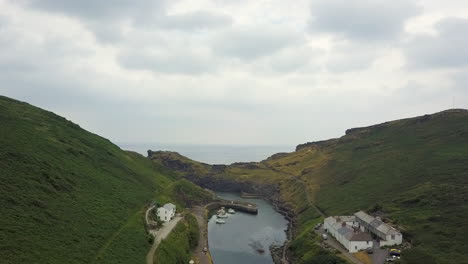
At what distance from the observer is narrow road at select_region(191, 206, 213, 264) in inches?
3449

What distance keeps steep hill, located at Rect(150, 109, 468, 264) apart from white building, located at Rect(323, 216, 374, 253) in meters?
5.97

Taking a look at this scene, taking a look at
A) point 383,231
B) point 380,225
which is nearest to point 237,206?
point 380,225

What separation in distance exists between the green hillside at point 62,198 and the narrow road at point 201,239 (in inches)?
550

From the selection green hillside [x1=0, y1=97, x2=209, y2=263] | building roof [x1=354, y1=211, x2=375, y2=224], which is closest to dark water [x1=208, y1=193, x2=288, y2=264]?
green hillside [x1=0, y1=97, x2=209, y2=263]

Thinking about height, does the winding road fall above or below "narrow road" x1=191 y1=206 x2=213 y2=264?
above

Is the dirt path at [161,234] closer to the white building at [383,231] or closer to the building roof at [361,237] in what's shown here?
the building roof at [361,237]

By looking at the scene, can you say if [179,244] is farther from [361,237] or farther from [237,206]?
[237,206]

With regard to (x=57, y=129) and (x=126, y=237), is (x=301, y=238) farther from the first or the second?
(x=57, y=129)

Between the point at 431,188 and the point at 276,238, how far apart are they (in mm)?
48713

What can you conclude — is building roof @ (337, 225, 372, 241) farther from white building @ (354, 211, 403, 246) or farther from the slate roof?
the slate roof

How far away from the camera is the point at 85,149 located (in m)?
115

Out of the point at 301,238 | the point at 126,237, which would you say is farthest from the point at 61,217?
the point at 301,238

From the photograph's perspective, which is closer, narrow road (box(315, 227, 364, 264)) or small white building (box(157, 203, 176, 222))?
narrow road (box(315, 227, 364, 264))

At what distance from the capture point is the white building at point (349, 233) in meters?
77.1
